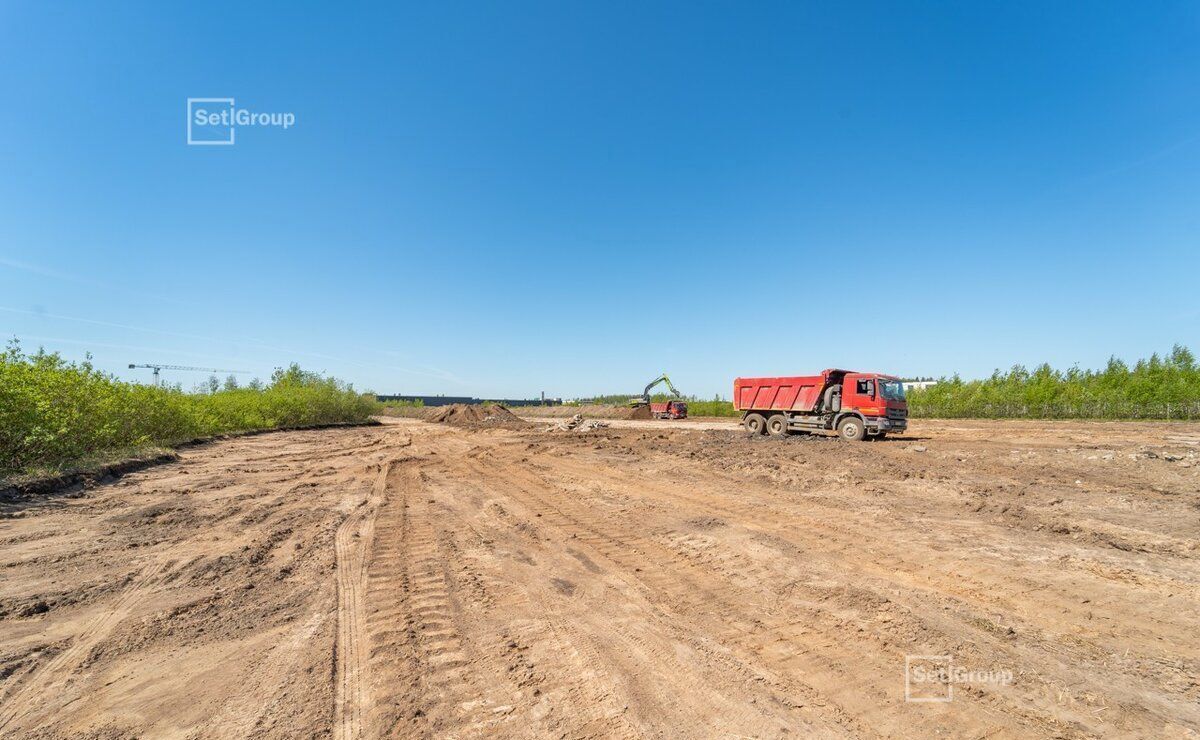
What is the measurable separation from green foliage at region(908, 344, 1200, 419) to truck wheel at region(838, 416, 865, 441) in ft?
97.2

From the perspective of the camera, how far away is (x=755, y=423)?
2289 centimetres

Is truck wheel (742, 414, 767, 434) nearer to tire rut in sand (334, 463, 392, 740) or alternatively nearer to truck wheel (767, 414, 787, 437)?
truck wheel (767, 414, 787, 437)

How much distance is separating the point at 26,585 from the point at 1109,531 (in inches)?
524

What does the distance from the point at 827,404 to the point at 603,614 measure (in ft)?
60.8

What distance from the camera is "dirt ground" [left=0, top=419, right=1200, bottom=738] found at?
9.33 ft

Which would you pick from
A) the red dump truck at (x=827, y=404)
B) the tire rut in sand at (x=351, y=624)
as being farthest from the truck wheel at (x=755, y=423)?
the tire rut in sand at (x=351, y=624)

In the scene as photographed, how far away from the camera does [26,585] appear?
4668 millimetres

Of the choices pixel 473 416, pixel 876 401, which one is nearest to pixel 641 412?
pixel 473 416

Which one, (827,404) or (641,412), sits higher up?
(827,404)

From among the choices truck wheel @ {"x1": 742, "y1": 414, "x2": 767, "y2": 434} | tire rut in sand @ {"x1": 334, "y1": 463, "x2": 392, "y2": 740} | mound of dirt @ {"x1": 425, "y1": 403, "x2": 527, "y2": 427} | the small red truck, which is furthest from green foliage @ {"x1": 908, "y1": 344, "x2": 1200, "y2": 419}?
tire rut in sand @ {"x1": 334, "y1": 463, "x2": 392, "y2": 740}

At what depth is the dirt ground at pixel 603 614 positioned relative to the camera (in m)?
2.84

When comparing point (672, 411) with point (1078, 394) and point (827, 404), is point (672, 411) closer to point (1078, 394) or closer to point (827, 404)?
point (827, 404)

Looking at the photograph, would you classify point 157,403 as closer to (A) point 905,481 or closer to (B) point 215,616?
(B) point 215,616

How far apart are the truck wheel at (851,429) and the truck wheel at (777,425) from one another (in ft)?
8.02
